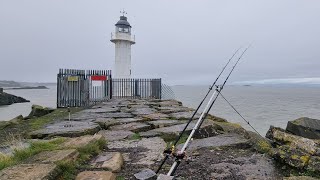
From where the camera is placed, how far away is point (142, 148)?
3828 mm

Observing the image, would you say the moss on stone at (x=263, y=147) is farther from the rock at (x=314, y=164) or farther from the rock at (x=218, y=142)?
the rock at (x=314, y=164)

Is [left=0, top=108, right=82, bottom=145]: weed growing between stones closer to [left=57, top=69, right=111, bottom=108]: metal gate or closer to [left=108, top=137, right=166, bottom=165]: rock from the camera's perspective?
[left=108, top=137, right=166, bottom=165]: rock

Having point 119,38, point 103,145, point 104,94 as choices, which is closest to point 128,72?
point 119,38

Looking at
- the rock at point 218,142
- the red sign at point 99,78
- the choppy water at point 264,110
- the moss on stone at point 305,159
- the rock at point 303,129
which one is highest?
the red sign at point 99,78

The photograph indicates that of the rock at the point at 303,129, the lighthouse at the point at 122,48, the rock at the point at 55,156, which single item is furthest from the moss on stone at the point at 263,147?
the lighthouse at the point at 122,48

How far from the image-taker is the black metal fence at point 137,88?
1792 cm

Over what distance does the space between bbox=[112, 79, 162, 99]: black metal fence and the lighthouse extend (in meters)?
4.89

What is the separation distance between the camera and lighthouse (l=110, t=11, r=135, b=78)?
79.2ft

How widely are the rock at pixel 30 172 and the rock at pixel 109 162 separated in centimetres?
51

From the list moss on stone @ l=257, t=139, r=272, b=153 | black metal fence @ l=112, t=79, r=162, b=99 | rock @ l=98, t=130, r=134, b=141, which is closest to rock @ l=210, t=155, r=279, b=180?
moss on stone @ l=257, t=139, r=272, b=153

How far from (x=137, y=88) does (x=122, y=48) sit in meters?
6.67

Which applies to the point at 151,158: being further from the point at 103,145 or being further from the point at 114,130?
the point at 114,130

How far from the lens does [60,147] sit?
327 centimetres

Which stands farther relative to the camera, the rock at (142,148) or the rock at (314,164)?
the rock at (142,148)
